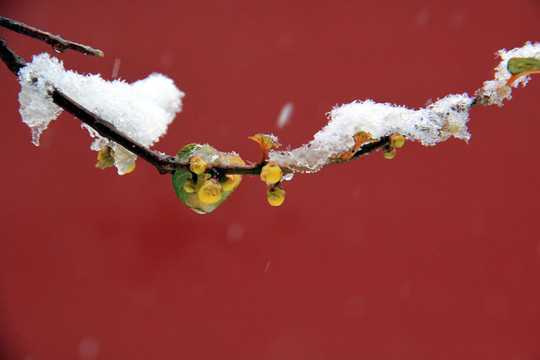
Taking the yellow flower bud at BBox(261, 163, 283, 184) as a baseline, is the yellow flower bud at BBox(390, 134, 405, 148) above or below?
above

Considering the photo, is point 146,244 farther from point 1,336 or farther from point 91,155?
point 1,336

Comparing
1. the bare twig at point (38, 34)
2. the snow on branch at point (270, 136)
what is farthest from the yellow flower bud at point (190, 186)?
the bare twig at point (38, 34)

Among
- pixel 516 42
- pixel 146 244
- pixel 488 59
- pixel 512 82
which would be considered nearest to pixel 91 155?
pixel 146 244

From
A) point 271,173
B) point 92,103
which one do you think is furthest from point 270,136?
point 92,103

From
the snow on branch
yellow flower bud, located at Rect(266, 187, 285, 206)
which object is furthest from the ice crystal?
yellow flower bud, located at Rect(266, 187, 285, 206)

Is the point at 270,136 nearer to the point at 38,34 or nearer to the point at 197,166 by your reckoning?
the point at 197,166

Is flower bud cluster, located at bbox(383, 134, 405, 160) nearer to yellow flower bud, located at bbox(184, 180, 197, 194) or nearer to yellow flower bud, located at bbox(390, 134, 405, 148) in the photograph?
yellow flower bud, located at bbox(390, 134, 405, 148)

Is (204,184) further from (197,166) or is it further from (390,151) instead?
(390,151)

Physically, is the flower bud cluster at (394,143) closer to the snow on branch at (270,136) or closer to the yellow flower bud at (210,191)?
the snow on branch at (270,136)
